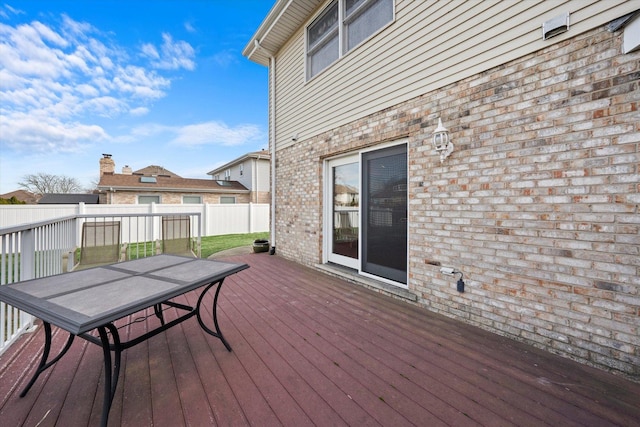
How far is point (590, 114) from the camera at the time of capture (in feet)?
6.37

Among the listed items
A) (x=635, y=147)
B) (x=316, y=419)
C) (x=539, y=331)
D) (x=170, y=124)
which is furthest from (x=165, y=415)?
(x=170, y=124)

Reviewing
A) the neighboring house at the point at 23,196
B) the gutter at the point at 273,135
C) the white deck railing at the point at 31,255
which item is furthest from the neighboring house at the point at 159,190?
the neighboring house at the point at 23,196

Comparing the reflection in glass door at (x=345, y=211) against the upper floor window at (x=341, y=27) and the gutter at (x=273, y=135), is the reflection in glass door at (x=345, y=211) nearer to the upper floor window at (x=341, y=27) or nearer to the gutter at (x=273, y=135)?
the upper floor window at (x=341, y=27)

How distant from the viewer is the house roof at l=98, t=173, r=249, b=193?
14.2 meters

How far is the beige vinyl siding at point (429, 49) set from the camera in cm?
218

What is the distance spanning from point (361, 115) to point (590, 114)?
253 centimetres

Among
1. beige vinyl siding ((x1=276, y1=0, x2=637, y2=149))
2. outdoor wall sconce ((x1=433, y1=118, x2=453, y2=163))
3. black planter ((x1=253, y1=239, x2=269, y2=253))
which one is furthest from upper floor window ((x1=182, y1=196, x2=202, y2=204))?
outdoor wall sconce ((x1=433, y1=118, x2=453, y2=163))

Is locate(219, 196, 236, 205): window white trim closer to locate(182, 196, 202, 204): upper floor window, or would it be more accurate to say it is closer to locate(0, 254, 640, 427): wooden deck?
locate(182, 196, 202, 204): upper floor window

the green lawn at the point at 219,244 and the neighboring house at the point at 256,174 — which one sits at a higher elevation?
the neighboring house at the point at 256,174

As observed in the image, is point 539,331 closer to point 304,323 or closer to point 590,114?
point 590,114

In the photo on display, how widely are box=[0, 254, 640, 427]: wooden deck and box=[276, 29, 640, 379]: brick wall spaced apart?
276 millimetres

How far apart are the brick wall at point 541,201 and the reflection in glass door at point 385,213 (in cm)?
27

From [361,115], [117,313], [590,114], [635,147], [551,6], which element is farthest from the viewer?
[361,115]

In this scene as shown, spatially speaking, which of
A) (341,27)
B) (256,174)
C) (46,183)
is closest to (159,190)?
(256,174)
